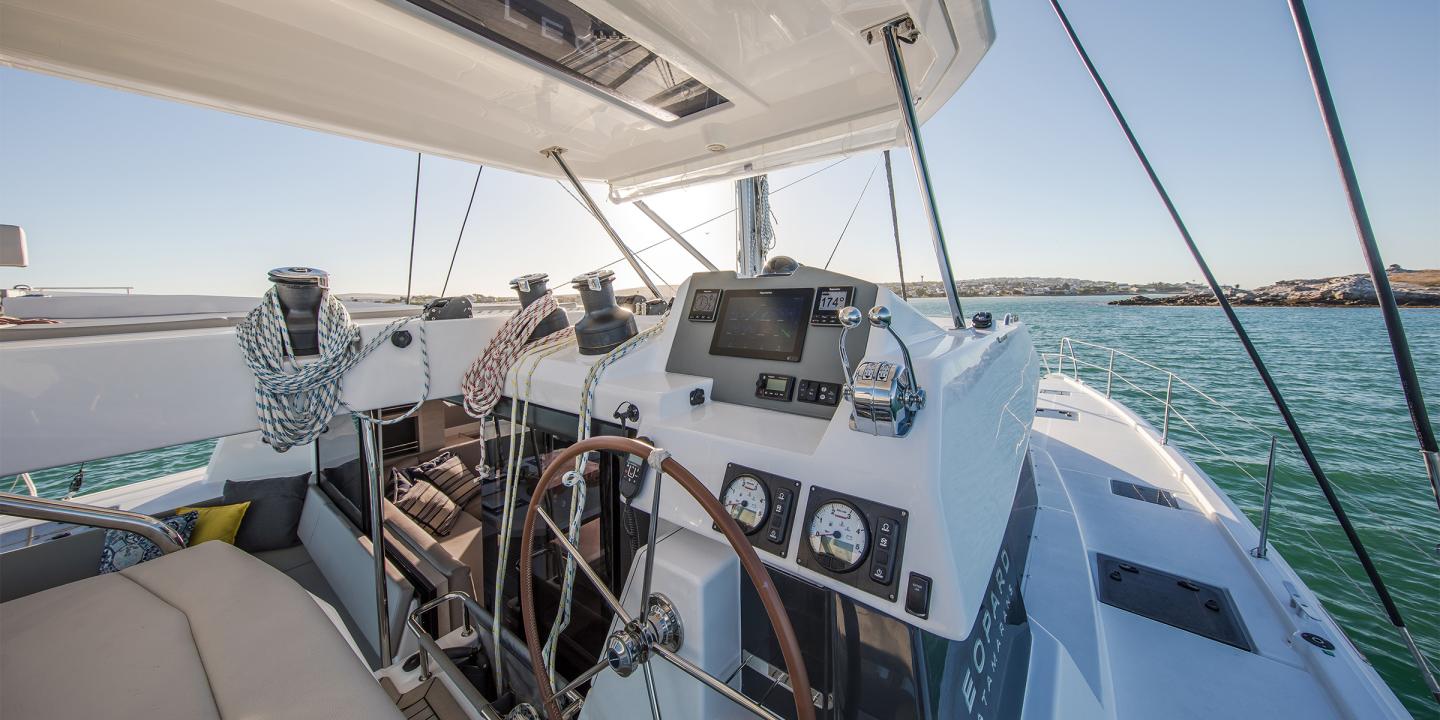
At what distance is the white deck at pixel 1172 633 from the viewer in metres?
1.57

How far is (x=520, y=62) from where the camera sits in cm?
150

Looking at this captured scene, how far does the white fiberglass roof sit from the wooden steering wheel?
1150 millimetres

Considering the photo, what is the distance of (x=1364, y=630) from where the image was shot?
3506mm

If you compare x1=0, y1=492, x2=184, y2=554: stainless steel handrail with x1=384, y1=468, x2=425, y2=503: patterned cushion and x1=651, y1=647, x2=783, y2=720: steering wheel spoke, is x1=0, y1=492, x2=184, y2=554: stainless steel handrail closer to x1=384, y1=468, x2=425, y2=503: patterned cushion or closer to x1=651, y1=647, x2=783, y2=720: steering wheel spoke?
x1=384, y1=468, x2=425, y2=503: patterned cushion

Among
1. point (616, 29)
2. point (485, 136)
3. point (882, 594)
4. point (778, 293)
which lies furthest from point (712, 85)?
point (882, 594)

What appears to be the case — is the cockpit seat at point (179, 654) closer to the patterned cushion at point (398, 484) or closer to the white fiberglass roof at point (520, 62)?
the patterned cushion at point (398, 484)

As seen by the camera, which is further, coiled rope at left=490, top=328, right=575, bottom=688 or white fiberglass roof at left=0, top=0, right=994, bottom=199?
coiled rope at left=490, top=328, right=575, bottom=688

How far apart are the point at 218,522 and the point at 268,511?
201 millimetres

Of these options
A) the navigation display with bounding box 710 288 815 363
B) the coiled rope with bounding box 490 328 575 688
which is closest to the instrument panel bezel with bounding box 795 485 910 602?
the navigation display with bounding box 710 288 815 363

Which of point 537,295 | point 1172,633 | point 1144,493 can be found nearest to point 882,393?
point 537,295

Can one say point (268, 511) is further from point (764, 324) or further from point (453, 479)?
point (764, 324)

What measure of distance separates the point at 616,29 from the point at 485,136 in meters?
1.11

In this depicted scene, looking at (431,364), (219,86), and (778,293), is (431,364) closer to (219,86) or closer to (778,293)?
(219,86)

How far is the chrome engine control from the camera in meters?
0.94
